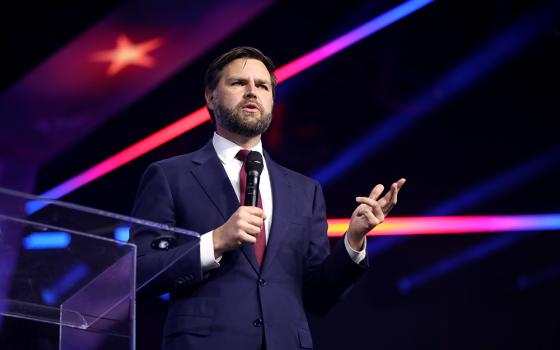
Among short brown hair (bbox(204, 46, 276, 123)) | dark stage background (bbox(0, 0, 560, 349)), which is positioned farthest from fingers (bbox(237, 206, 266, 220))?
dark stage background (bbox(0, 0, 560, 349))

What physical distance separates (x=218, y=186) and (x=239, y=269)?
252mm

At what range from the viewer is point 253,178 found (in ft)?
6.29

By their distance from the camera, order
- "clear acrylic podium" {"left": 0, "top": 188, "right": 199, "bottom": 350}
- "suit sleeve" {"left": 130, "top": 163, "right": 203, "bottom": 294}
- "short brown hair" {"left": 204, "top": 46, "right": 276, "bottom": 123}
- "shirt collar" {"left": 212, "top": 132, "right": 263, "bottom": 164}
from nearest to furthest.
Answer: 1. "clear acrylic podium" {"left": 0, "top": 188, "right": 199, "bottom": 350}
2. "suit sleeve" {"left": 130, "top": 163, "right": 203, "bottom": 294}
3. "shirt collar" {"left": 212, "top": 132, "right": 263, "bottom": 164}
4. "short brown hair" {"left": 204, "top": 46, "right": 276, "bottom": 123}

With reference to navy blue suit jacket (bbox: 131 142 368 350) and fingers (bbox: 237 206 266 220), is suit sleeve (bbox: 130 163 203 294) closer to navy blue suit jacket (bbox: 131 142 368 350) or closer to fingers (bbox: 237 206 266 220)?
navy blue suit jacket (bbox: 131 142 368 350)

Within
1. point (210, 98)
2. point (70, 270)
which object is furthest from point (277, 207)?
point (70, 270)

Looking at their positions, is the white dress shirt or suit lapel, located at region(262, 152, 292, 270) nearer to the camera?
the white dress shirt

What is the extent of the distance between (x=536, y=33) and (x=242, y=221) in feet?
9.60

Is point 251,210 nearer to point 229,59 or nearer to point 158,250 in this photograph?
point 158,250

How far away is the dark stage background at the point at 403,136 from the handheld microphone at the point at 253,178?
5.76 feet

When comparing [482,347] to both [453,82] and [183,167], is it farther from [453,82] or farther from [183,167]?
[183,167]

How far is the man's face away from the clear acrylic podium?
0.90 metres

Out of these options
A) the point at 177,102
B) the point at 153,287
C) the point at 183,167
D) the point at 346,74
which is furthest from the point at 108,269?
the point at 346,74

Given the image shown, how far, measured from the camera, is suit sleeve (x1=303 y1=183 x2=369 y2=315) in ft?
6.73

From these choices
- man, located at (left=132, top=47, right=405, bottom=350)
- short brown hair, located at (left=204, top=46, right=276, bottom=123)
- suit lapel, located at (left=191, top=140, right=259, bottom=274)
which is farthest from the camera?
short brown hair, located at (left=204, top=46, right=276, bottom=123)
